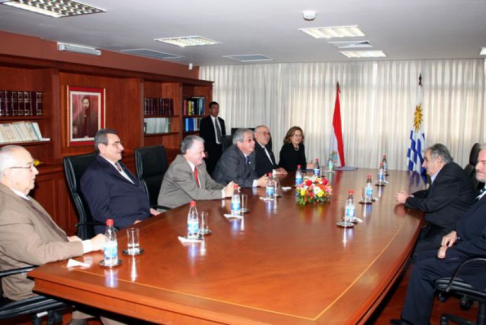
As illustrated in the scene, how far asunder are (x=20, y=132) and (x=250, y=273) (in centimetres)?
446

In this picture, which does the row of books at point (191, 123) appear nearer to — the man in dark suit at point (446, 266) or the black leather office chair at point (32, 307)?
the man in dark suit at point (446, 266)

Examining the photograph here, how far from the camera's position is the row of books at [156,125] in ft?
26.2

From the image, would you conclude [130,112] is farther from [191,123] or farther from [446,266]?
[446,266]

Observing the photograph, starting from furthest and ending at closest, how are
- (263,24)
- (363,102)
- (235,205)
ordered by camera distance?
(363,102) < (263,24) < (235,205)

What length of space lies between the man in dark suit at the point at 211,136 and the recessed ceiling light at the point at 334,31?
11.1 ft

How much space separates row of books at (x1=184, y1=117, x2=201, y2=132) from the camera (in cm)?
906

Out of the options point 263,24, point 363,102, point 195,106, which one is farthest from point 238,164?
point 363,102

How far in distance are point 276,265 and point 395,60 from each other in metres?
7.28

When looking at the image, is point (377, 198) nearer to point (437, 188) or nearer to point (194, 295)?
point (437, 188)

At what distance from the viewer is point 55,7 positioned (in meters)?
4.35

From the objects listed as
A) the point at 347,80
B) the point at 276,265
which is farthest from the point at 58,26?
the point at 347,80

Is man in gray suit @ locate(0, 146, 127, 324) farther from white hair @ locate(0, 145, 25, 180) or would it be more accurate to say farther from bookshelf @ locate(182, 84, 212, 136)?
bookshelf @ locate(182, 84, 212, 136)

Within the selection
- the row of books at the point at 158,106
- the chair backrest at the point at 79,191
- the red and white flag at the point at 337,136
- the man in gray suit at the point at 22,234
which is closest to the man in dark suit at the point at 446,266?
the man in gray suit at the point at 22,234

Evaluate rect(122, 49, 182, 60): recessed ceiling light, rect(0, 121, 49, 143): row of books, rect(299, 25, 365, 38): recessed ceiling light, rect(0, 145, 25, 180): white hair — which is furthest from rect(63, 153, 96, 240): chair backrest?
rect(122, 49, 182, 60): recessed ceiling light
